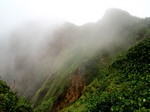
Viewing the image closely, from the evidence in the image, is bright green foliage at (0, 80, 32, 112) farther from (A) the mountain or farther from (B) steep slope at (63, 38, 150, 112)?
(A) the mountain

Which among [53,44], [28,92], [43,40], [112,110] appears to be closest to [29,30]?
[43,40]

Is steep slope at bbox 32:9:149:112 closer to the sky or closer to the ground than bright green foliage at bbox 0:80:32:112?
closer to the ground

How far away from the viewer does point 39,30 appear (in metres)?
170

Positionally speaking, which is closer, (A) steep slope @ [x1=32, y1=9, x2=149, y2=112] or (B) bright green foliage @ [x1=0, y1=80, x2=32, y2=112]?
(B) bright green foliage @ [x1=0, y1=80, x2=32, y2=112]

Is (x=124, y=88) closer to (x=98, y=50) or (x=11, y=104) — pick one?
(x=11, y=104)

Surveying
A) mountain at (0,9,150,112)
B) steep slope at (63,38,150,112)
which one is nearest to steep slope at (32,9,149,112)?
mountain at (0,9,150,112)

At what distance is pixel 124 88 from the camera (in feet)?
146

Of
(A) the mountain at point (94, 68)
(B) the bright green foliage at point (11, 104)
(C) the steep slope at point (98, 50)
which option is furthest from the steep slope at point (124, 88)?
(C) the steep slope at point (98, 50)

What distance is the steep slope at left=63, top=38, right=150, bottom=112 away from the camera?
3512 centimetres

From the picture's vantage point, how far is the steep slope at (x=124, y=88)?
35.1 meters

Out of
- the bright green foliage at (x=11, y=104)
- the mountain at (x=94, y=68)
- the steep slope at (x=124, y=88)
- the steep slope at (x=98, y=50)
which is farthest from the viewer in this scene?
the steep slope at (x=98, y=50)

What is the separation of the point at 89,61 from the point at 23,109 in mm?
34554

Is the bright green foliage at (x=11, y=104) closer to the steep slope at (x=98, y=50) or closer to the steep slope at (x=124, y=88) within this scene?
the steep slope at (x=124, y=88)

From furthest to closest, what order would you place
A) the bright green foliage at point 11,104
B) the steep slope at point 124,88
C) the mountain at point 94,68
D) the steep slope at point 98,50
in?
the steep slope at point 98,50, the mountain at point 94,68, the bright green foliage at point 11,104, the steep slope at point 124,88
